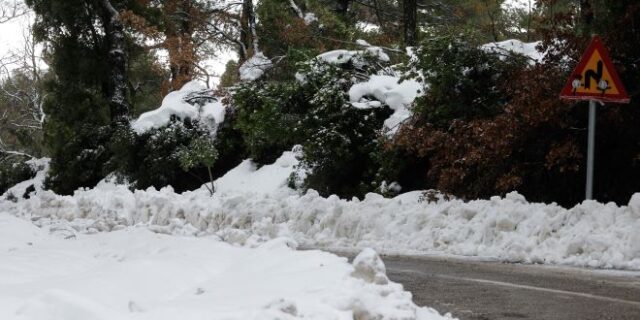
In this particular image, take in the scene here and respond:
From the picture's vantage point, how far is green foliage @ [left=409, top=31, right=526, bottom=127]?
1323 cm

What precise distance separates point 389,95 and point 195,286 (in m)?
10.8

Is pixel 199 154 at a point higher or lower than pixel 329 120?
lower

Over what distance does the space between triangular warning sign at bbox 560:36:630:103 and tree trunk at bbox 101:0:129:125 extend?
69.1 ft

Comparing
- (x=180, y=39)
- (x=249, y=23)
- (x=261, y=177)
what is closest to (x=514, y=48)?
(x=261, y=177)

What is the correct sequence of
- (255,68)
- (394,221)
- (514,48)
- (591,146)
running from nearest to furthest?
1. (591,146)
2. (394,221)
3. (514,48)
4. (255,68)

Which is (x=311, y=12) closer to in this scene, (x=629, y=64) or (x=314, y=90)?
(x=314, y=90)

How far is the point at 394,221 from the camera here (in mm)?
10867

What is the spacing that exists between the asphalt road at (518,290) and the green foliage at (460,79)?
5.32m

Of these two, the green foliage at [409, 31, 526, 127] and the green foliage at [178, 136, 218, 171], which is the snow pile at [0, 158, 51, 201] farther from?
the green foliage at [409, 31, 526, 127]

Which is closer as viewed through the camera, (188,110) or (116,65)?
(188,110)

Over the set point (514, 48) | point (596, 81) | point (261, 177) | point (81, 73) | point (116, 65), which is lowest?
point (261, 177)

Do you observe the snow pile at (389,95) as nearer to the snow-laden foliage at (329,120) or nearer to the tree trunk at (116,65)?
the snow-laden foliage at (329,120)

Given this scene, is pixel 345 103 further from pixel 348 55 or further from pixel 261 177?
pixel 261 177

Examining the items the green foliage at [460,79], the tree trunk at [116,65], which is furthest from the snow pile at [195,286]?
the tree trunk at [116,65]
